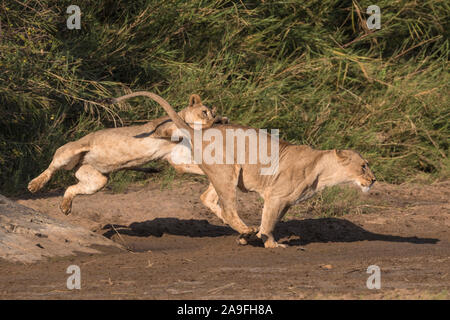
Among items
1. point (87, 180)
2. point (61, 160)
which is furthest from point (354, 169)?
point (61, 160)

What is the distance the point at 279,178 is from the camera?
6910mm

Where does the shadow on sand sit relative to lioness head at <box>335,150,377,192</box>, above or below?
below

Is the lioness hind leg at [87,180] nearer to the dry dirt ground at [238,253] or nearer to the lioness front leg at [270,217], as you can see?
the dry dirt ground at [238,253]

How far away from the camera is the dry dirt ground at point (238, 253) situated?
4.87 meters

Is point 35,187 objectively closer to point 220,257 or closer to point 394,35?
point 220,257

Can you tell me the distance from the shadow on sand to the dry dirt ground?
11mm

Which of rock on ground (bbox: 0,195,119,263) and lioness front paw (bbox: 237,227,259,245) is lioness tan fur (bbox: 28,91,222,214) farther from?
lioness front paw (bbox: 237,227,259,245)

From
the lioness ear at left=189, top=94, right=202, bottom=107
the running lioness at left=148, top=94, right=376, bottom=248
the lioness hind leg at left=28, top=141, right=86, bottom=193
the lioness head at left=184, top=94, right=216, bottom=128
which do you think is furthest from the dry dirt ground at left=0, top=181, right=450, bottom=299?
the lioness ear at left=189, top=94, right=202, bottom=107

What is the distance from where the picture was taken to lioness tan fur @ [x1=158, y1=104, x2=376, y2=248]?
6809 millimetres

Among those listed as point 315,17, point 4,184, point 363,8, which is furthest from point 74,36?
point 363,8

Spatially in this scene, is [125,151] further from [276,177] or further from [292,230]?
[292,230]

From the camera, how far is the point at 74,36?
409 inches

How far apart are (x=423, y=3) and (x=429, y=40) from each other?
614 mm

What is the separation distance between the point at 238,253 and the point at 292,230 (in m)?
1.67
